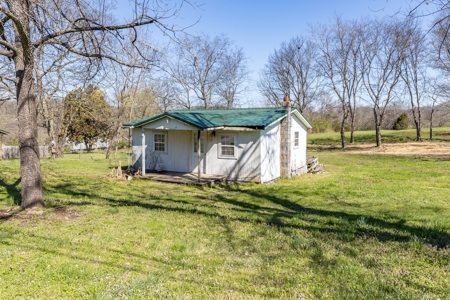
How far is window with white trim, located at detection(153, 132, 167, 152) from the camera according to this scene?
15.5 metres

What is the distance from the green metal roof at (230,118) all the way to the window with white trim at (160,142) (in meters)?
1.25

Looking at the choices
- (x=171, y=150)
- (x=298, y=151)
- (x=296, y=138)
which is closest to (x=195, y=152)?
(x=171, y=150)

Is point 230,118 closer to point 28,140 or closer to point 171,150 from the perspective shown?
point 171,150

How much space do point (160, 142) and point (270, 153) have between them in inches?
220

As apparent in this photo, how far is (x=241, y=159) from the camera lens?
13.6 metres

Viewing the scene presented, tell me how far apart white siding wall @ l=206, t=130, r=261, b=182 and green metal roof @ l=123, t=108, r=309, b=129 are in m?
0.44

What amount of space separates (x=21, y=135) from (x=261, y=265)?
258 inches

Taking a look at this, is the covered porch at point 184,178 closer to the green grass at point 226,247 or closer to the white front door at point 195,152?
the white front door at point 195,152

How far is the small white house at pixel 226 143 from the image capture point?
1327cm

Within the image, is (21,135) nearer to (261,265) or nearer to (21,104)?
(21,104)

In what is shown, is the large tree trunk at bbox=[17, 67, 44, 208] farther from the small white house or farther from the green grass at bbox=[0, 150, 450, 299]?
the small white house

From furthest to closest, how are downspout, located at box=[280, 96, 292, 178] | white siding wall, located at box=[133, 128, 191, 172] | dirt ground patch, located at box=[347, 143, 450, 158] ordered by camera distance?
dirt ground patch, located at box=[347, 143, 450, 158] < white siding wall, located at box=[133, 128, 191, 172] < downspout, located at box=[280, 96, 292, 178]

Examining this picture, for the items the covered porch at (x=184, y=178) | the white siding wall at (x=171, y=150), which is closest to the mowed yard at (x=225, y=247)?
the covered porch at (x=184, y=178)

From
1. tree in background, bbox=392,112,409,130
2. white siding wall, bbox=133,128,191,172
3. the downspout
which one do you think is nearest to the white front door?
white siding wall, bbox=133,128,191,172
